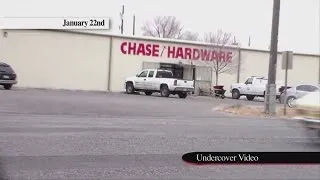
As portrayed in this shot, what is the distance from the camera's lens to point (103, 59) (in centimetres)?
4003

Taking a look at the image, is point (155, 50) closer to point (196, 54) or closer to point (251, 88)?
point (196, 54)

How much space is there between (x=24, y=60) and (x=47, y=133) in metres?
26.6

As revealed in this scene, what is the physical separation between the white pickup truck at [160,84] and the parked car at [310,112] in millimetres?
22979

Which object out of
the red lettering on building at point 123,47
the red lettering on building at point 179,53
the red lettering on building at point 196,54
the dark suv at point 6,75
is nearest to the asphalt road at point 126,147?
the dark suv at point 6,75

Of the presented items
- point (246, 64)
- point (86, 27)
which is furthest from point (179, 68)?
point (86, 27)

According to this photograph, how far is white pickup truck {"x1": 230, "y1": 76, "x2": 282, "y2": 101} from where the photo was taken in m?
37.6

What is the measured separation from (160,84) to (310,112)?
24.2 m

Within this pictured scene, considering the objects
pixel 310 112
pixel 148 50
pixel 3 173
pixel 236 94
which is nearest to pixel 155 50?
pixel 148 50

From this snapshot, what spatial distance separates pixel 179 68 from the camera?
43.8 metres

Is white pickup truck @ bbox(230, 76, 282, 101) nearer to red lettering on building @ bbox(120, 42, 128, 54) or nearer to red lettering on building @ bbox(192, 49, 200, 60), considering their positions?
red lettering on building @ bbox(192, 49, 200, 60)

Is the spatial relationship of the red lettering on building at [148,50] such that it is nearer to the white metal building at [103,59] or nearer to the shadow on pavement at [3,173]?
the white metal building at [103,59]

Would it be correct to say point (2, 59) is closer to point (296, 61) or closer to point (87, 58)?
point (87, 58)

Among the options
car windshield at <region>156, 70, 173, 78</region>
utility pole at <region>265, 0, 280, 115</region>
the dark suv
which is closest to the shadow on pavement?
utility pole at <region>265, 0, 280, 115</region>

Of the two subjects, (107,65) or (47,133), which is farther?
(107,65)
